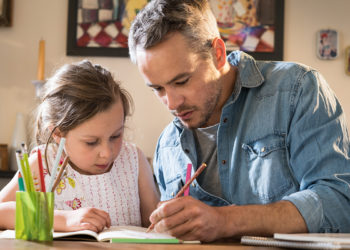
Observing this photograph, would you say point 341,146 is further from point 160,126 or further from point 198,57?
point 160,126

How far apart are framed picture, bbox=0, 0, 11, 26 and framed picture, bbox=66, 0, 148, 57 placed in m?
0.38

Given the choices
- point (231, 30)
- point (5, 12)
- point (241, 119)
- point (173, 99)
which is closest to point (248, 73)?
point (241, 119)

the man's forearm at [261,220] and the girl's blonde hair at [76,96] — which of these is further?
the girl's blonde hair at [76,96]

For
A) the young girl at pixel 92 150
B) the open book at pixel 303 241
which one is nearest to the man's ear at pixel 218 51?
the young girl at pixel 92 150

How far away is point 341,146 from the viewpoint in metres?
1.31

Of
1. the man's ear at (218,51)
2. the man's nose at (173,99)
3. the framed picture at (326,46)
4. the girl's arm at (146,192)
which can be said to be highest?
the framed picture at (326,46)

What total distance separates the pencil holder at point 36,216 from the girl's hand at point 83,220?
15cm

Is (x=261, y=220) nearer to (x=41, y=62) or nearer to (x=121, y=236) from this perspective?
(x=121, y=236)

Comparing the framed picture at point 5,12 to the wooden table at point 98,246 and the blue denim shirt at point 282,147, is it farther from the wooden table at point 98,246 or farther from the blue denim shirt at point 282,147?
the wooden table at point 98,246

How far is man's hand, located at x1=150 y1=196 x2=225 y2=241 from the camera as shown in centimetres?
103

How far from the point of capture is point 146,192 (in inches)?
70.4

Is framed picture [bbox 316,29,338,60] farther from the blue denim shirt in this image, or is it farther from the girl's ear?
the girl's ear

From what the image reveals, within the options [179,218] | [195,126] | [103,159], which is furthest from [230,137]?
[179,218]

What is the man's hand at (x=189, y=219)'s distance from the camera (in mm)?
1026
